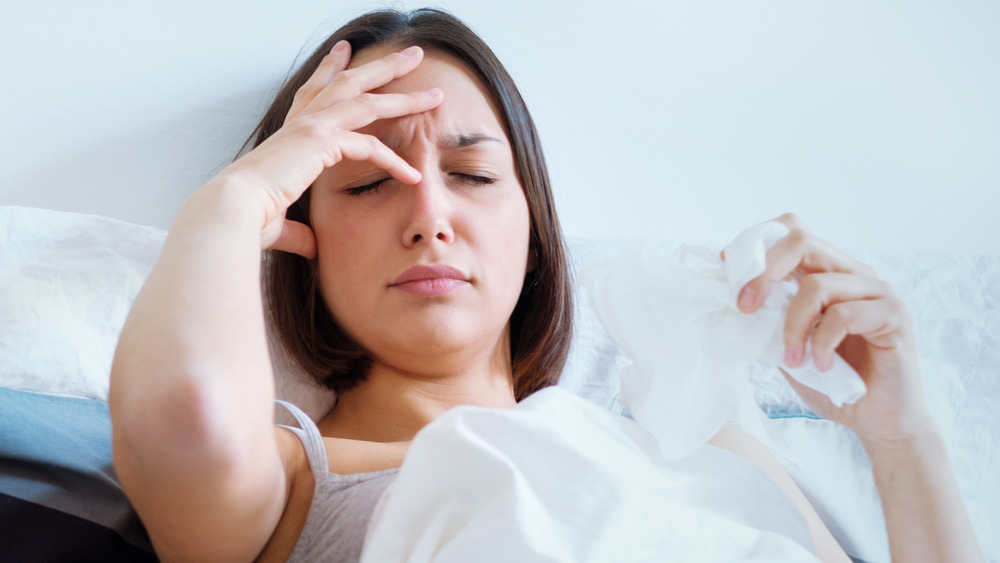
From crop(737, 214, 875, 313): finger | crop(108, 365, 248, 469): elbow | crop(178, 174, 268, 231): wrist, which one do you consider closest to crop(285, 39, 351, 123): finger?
crop(178, 174, 268, 231): wrist

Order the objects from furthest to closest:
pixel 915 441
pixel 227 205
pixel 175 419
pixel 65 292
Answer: pixel 65 292
pixel 915 441
pixel 227 205
pixel 175 419

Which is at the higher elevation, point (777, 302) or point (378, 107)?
point (378, 107)

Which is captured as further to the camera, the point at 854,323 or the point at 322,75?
the point at 322,75

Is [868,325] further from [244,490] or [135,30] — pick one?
[135,30]

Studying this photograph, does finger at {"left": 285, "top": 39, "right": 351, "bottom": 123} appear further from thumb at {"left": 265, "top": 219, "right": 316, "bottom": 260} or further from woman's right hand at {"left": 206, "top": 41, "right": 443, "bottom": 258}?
thumb at {"left": 265, "top": 219, "right": 316, "bottom": 260}

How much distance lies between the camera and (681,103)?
4.75ft

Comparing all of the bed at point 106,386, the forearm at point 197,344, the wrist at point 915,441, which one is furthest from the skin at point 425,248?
the wrist at point 915,441

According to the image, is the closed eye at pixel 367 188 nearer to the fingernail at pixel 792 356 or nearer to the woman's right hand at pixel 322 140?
the woman's right hand at pixel 322 140

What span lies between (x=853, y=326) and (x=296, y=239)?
2.07ft

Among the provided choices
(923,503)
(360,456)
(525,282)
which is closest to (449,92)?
(525,282)

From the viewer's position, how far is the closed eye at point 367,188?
0.93 meters

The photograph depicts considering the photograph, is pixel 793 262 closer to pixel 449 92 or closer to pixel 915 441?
pixel 915 441

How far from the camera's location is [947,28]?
1.55m

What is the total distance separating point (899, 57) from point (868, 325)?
1.02 metres
